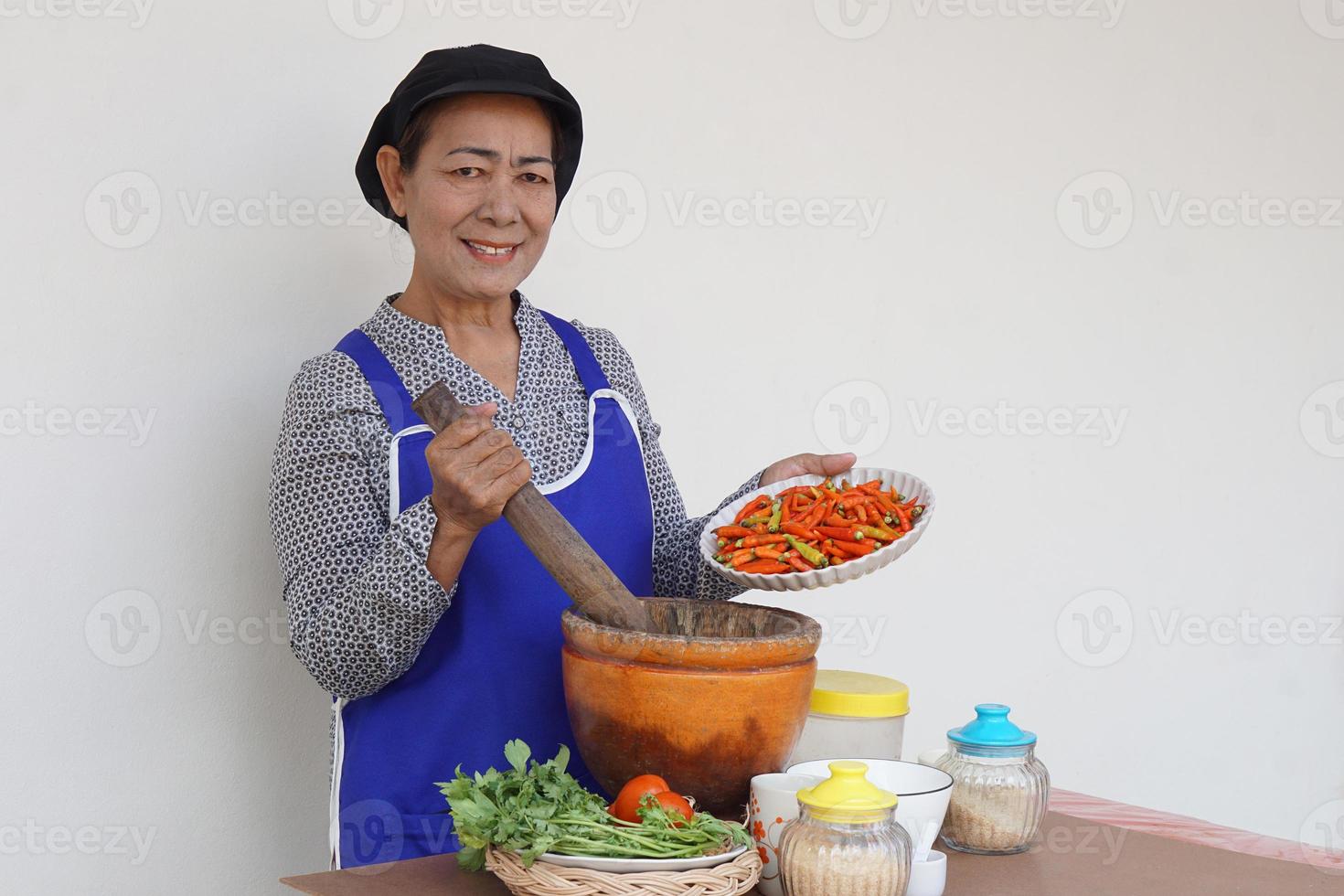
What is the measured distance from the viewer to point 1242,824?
3.58 m

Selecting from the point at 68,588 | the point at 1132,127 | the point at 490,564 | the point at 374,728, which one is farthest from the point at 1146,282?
the point at 68,588

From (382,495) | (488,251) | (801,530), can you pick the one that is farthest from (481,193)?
(801,530)

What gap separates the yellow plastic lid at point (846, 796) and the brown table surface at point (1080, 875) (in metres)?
0.22

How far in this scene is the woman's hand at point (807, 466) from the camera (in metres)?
2.24

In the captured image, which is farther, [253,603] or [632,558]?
[253,603]

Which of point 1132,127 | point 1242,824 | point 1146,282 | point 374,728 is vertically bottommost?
point 1242,824

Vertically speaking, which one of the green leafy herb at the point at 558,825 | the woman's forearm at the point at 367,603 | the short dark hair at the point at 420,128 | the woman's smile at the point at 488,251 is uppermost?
the short dark hair at the point at 420,128

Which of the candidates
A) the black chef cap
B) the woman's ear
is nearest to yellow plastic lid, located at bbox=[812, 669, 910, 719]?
the black chef cap

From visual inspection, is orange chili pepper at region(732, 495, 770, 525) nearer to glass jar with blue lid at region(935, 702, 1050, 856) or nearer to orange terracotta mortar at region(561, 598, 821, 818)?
orange terracotta mortar at region(561, 598, 821, 818)

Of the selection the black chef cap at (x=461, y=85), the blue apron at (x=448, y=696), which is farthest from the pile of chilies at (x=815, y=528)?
the black chef cap at (x=461, y=85)

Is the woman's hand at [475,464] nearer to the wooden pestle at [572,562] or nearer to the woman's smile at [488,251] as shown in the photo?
the wooden pestle at [572,562]

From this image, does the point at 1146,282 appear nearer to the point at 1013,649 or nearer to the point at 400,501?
the point at 1013,649

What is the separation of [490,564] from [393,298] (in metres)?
0.56

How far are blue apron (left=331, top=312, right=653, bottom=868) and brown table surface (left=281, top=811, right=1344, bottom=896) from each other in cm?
37
